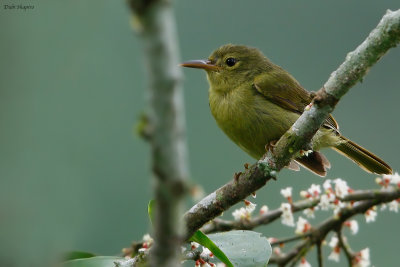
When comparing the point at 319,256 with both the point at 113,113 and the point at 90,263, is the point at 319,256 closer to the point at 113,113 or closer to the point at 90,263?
the point at 90,263

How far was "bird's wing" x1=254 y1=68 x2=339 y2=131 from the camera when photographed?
14.1 feet

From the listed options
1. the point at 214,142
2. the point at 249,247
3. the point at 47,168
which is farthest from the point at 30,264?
the point at 214,142

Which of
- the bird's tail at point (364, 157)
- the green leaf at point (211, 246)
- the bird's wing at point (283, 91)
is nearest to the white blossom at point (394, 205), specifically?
the bird's wing at point (283, 91)

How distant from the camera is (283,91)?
440 centimetres

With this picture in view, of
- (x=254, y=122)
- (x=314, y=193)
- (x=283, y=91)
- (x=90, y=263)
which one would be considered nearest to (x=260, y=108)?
(x=254, y=122)

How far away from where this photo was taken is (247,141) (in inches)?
164

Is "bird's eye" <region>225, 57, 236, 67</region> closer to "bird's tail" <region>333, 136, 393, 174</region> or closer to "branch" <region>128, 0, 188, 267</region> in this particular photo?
"bird's tail" <region>333, 136, 393, 174</region>

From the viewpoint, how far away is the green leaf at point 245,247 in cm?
255

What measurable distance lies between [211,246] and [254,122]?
166 centimetres

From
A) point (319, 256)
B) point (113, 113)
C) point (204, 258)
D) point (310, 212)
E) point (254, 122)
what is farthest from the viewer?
point (113, 113)

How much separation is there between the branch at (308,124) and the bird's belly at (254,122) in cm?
129

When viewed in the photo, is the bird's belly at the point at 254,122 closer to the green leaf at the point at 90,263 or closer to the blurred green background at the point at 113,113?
the blurred green background at the point at 113,113

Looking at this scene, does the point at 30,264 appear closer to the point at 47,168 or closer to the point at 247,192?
the point at 247,192

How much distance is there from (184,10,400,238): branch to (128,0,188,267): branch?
1395 mm
